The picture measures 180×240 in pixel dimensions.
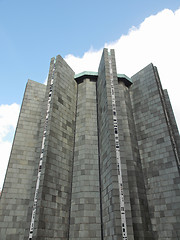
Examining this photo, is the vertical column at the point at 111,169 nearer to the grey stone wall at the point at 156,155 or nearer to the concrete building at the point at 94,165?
the concrete building at the point at 94,165

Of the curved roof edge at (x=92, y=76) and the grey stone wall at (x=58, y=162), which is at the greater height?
the curved roof edge at (x=92, y=76)

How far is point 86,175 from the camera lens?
20.8 m

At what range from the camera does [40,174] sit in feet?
60.7

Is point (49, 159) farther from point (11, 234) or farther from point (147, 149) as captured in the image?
point (147, 149)

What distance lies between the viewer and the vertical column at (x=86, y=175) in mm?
18156

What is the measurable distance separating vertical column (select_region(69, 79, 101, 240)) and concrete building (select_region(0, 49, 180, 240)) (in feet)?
0.27

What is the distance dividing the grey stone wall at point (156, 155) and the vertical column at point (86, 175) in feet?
17.3

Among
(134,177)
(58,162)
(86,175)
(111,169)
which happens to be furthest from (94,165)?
(111,169)

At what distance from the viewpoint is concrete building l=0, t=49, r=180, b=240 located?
17.1 metres

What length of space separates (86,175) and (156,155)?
7761 millimetres

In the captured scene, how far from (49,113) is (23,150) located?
17.5 ft

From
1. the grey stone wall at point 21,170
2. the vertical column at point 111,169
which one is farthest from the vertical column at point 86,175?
the grey stone wall at point 21,170

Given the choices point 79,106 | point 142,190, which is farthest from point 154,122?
point 79,106

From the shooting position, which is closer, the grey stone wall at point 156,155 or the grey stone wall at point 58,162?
the grey stone wall at point 58,162
